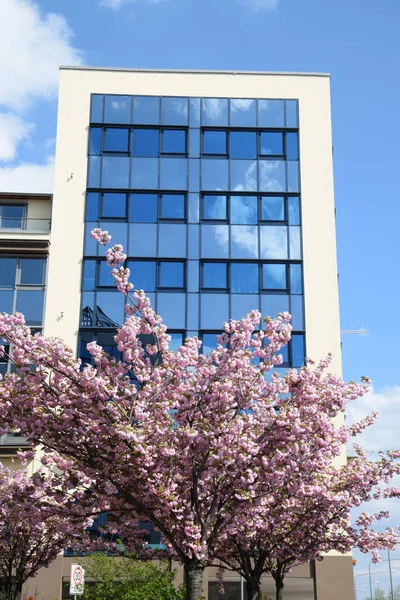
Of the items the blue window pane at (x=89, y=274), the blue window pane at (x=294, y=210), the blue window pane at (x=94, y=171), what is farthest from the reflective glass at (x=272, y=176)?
the blue window pane at (x=89, y=274)

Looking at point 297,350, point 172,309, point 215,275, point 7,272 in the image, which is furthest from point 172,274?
point 7,272

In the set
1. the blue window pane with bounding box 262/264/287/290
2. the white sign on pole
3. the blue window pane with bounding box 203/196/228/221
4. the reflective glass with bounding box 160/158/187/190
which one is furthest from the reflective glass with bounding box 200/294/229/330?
the white sign on pole

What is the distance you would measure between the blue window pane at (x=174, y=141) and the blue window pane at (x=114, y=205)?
3.62m

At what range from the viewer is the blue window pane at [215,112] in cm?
4803

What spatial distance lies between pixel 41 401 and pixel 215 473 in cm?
390

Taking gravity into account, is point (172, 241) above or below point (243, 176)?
below

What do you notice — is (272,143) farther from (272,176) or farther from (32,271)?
(32,271)

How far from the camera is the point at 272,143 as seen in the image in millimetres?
48094

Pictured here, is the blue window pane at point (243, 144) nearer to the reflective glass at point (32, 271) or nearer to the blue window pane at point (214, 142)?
the blue window pane at point (214, 142)

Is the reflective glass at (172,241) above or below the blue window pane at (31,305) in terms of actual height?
above

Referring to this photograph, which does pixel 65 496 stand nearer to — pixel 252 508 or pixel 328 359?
pixel 252 508

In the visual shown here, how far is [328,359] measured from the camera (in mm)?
21719

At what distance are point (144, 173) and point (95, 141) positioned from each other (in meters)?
3.18

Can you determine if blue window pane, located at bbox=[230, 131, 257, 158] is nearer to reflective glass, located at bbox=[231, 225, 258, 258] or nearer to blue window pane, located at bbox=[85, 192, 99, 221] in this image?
reflective glass, located at bbox=[231, 225, 258, 258]
